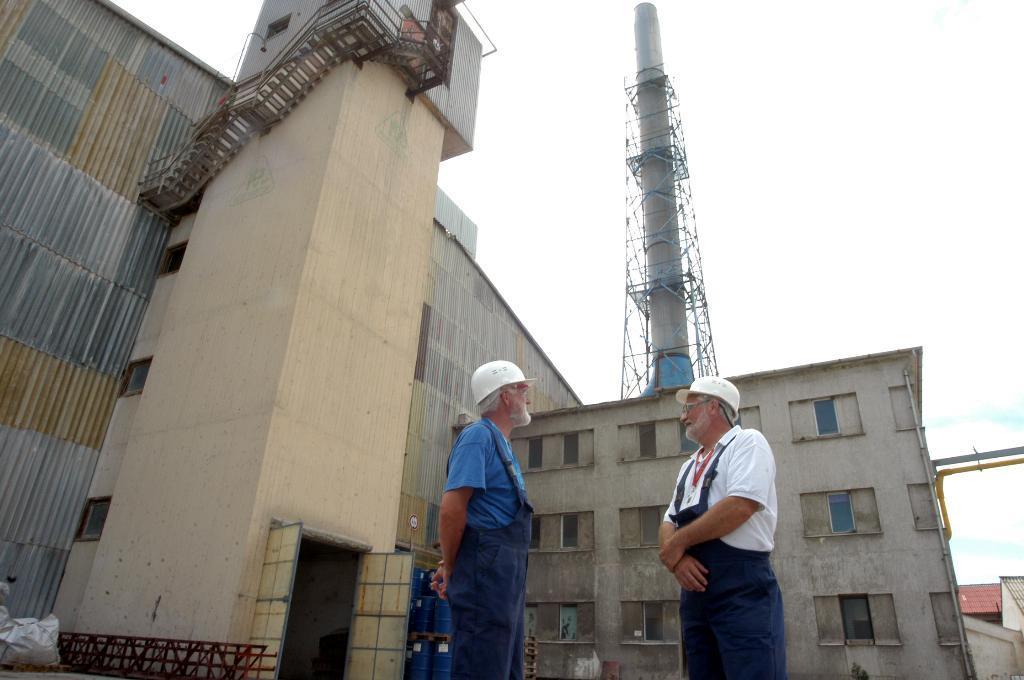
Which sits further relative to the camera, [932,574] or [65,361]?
[932,574]

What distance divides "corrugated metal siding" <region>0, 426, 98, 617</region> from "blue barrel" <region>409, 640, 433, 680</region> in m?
8.63

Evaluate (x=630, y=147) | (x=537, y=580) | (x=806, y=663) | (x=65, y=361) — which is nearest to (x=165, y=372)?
(x=65, y=361)

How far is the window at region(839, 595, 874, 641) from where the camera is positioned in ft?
66.0

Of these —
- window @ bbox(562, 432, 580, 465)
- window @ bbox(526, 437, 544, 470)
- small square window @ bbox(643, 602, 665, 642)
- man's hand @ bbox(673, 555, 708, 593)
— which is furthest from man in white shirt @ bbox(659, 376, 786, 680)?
window @ bbox(526, 437, 544, 470)

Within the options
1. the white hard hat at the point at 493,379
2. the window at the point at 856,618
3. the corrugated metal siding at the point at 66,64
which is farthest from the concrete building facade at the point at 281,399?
Result: the window at the point at 856,618

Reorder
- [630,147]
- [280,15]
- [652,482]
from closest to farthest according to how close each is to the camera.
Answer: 1. [280,15]
2. [652,482]
3. [630,147]

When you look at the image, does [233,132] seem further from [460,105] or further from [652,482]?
[652,482]

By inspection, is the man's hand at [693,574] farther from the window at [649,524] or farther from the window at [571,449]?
the window at [571,449]

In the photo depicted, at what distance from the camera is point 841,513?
857 inches

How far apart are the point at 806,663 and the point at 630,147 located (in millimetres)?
31743

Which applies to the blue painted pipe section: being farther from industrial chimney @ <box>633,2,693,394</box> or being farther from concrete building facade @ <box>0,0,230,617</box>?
concrete building facade @ <box>0,0,230,617</box>

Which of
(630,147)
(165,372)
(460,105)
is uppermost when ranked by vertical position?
(630,147)

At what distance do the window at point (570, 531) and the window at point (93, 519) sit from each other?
15.8m

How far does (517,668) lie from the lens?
3703 mm
